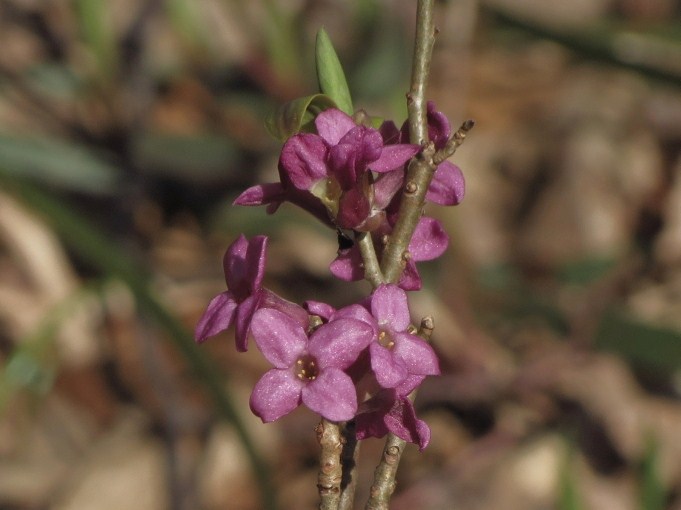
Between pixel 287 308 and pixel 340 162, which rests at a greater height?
pixel 340 162

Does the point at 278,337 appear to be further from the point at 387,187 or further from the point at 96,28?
the point at 96,28

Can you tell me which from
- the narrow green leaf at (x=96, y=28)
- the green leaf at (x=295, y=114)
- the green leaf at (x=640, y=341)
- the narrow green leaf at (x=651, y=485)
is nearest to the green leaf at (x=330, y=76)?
the green leaf at (x=295, y=114)

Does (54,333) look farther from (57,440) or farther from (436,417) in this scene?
(436,417)

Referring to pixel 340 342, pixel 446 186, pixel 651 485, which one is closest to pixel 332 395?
pixel 340 342

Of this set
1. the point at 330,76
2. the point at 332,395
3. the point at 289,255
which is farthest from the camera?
the point at 289,255

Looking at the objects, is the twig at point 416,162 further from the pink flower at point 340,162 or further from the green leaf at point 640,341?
the green leaf at point 640,341

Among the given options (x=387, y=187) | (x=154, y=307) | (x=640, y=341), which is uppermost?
(x=387, y=187)

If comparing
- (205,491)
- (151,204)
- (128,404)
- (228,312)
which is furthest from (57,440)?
(228,312)
